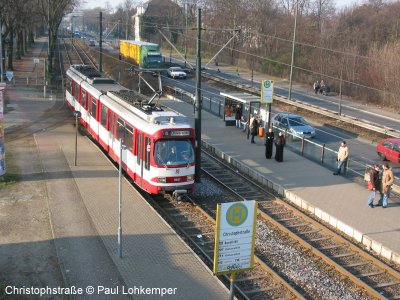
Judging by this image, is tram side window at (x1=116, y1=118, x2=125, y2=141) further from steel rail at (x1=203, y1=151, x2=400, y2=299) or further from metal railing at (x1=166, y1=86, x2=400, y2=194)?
metal railing at (x1=166, y1=86, x2=400, y2=194)

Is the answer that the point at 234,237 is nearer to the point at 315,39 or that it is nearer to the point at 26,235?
the point at 26,235

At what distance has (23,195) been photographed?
1680cm

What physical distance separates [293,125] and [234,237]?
22.0m

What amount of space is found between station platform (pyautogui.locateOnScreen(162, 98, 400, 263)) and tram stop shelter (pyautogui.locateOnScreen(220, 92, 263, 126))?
7.76 ft

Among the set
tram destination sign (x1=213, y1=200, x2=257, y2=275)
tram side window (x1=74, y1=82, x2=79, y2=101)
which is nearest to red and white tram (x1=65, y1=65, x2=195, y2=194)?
tram destination sign (x1=213, y1=200, x2=257, y2=275)

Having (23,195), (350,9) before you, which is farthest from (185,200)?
(350,9)

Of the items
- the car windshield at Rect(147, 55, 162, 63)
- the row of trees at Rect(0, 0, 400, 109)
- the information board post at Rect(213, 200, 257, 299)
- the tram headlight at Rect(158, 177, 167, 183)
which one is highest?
the row of trees at Rect(0, 0, 400, 109)

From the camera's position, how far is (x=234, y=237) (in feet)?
25.3

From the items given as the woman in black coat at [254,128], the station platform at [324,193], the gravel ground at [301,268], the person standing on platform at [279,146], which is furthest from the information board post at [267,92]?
the gravel ground at [301,268]

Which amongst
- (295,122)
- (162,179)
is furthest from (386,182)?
(295,122)

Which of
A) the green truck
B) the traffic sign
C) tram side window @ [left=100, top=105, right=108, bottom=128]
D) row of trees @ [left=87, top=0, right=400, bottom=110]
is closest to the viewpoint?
tram side window @ [left=100, top=105, right=108, bottom=128]

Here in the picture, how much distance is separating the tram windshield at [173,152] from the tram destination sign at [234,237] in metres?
7.94

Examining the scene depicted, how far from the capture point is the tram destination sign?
7566 millimetres

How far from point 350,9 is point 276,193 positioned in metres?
70.2
